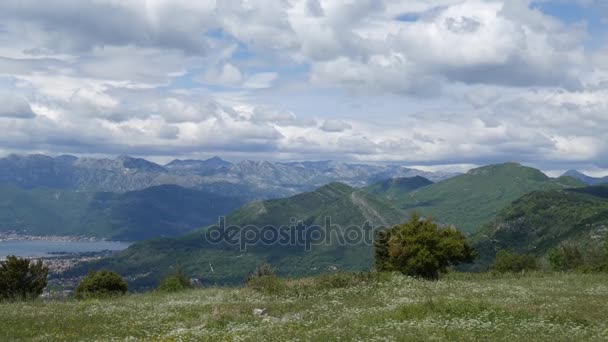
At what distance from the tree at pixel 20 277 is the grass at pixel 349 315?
16.8m

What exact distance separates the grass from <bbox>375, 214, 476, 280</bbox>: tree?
25.8 ft

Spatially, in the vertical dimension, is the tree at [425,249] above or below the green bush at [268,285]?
above

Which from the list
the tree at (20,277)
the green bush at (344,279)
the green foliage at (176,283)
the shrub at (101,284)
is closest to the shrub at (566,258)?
the green bush at (344,279)

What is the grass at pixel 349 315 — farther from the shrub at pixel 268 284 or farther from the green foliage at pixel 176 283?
the green foliage at pixel 176 283

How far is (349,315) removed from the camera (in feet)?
88.6

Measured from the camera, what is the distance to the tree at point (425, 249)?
4728cm

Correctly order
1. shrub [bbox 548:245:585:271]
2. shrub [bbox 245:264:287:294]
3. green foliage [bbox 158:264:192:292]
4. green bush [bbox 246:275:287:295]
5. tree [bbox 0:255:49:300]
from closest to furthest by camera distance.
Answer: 1. green bush [bbox 246:275:287:295]
2. shrub [bbox 245:264:287:294]
3. tree [bbox 0:255:49:300]
4. green foliage [bbox 158:264:192:292]
5. shrub [bbox 548:245:585:271]

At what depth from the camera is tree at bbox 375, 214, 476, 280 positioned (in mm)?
47281

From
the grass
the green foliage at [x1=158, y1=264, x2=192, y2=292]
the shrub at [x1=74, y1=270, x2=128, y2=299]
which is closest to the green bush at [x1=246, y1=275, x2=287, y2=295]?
the grass

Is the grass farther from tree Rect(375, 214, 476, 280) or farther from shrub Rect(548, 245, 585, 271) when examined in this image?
shrub Rect(548, 245, 585, 271)

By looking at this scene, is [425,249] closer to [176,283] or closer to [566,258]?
[176,283]

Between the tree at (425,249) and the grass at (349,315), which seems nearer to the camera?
the grass at (349,315)

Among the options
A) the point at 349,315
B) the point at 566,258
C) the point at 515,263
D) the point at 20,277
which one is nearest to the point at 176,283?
the point at 20,277

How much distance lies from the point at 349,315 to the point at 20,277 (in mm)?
38614
